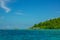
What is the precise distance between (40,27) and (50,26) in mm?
8503

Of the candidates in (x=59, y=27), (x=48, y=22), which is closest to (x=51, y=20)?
(x=48, y=22)

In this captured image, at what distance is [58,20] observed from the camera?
4259 inches

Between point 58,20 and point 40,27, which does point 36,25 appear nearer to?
point 40,27

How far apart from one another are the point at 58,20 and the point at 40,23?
40.1 feet

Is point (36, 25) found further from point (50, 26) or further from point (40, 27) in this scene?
point (50, 26)

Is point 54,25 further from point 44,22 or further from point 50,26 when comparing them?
point 44,22

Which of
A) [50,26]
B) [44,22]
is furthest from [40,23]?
[50,26]

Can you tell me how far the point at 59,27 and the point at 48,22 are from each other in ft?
33.3

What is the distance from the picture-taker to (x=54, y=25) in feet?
335

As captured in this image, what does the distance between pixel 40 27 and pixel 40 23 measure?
3.45 m

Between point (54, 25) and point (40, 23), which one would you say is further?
point (40, 23)

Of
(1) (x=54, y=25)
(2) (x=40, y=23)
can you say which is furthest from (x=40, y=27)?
(1) (x=54, y=25)

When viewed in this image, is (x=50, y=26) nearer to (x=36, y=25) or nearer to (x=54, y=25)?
(x=54, y=25)

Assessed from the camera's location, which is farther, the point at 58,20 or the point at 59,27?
the point at 58,20
